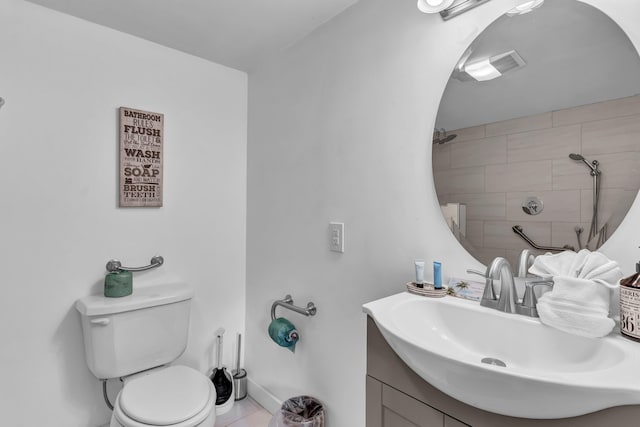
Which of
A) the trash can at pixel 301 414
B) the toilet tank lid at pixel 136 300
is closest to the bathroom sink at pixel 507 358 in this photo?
the trash can at pixel 301 414

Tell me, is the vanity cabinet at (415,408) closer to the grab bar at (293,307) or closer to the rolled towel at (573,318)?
the rolled towel at (573,318)

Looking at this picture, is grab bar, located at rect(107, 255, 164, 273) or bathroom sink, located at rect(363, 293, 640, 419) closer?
bathroom sink, located at rect(363, 293, 640, 419)

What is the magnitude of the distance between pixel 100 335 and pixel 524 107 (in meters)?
1.86

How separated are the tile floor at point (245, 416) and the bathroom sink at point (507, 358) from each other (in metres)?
1.29

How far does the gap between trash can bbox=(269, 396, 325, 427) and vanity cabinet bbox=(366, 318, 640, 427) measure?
66 centimetres

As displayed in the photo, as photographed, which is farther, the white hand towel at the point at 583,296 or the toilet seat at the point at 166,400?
the toilet seat at the point at 166,400

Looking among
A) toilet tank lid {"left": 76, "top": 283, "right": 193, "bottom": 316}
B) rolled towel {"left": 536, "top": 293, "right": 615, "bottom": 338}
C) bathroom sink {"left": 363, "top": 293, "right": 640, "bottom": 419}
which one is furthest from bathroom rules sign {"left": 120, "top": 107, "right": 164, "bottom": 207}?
rolled towel {"left": 536, "top": 293, "right": 615, "bottom": 338}

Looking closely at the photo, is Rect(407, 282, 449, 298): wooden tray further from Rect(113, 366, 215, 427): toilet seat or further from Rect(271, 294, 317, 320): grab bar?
Rect(113, 366, 215, 427): toilet seat

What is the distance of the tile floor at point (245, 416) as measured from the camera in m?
1.75

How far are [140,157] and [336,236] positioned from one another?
1.12m

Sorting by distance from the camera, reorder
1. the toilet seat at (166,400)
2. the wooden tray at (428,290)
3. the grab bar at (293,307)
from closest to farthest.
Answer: the wooden tray at (428,290), the toilet seat at (166,400), the grab bar at (293,307)

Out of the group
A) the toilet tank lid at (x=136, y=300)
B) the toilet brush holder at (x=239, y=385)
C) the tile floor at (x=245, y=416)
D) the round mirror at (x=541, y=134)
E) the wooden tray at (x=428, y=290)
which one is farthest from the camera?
the toilet brush holder at (x=239, y=385)

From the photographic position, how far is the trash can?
1448 millimetres

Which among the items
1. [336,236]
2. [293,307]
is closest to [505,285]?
[336,236]
